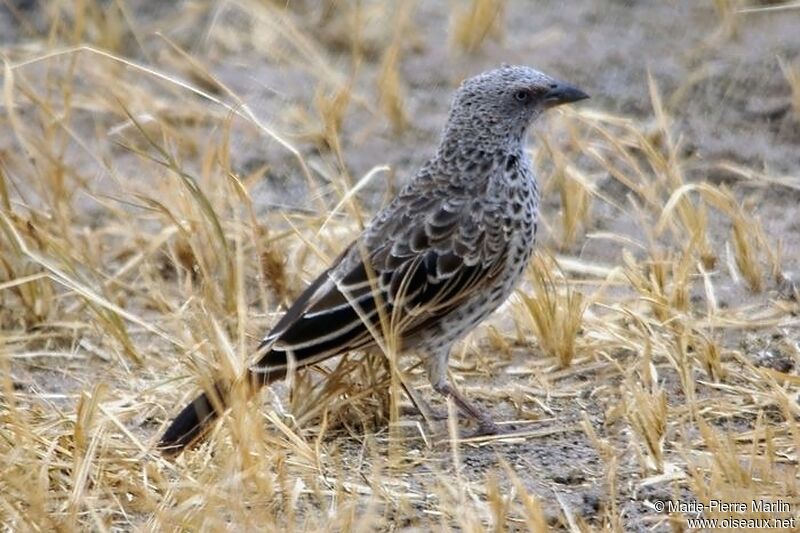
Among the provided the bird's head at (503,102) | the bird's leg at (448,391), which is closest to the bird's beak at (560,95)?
the bird's head at (503,102)

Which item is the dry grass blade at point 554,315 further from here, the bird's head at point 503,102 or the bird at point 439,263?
the bird's head at point 503,102

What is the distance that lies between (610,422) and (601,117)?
7.04ft

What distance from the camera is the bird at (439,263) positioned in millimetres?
5172

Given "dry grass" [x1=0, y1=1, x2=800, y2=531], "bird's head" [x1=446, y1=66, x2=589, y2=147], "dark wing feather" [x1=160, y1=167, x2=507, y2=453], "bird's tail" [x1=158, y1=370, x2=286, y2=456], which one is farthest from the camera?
"bird's head" [x1=446, y1=66, x2=589, y2=147]

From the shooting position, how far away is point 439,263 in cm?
541

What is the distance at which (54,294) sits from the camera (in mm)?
6434

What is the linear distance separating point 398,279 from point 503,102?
0.84 metres

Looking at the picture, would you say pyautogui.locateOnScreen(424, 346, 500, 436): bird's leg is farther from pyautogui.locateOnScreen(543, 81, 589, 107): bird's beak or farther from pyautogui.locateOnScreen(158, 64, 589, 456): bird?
pyautogui.locateOnScreen(543, 81, 589, 107): bird's beak

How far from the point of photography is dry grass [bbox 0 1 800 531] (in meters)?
4.63

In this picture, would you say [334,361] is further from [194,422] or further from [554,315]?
[194,422]

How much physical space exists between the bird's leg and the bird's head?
824 millimetres

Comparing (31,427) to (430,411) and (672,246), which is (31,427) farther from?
(672,246)

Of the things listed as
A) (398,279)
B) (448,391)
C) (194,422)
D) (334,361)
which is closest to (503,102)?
(398,279)

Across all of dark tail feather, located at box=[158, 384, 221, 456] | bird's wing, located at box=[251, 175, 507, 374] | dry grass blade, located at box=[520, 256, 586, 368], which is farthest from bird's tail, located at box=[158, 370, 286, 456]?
dry grass blade, located at box=[520, 256, 586, 368]
